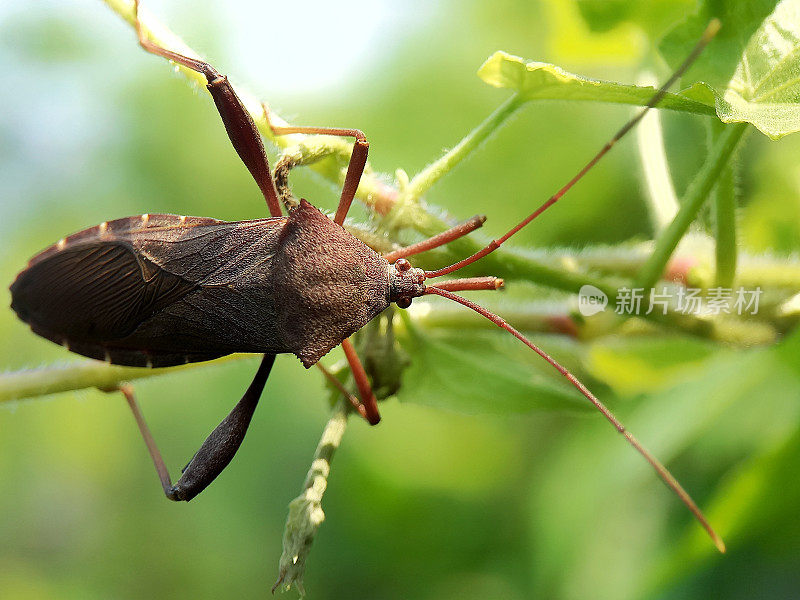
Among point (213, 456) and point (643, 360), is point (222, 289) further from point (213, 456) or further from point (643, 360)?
point (643, 360)

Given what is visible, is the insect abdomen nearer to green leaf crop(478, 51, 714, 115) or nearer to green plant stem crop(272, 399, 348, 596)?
green plant stem crop(272, 399, 348, 596)

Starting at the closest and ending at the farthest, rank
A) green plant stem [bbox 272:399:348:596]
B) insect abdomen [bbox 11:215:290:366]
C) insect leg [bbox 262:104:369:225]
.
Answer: green plant stem [bbox 272:399:348:596] < insect leg [bbox 262:104:369:225] < insect abdomen [bbox 11:215:290:366]

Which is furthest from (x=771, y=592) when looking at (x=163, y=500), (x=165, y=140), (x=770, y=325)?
(x=165, y=140)

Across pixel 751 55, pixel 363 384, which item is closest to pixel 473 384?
pixel 363 384

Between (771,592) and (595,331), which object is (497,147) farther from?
(771,592)

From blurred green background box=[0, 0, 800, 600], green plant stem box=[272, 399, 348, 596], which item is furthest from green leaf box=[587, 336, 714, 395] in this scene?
green plant stem box=[272, 399, 348, 596]

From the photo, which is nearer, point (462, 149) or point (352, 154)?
point (462, 149)
